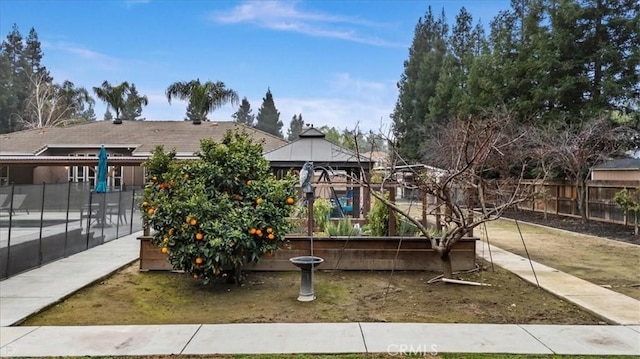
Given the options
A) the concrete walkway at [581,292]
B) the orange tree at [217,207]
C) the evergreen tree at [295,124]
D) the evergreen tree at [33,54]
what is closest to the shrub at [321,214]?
the orange tree at [217,207]

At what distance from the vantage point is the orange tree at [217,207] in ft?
18.2

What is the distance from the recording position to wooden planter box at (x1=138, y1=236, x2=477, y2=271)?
7.14m

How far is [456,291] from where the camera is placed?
596 cm

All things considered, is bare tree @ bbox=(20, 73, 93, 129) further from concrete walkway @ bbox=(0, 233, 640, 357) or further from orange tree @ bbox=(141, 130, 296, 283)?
concrete walkway @ bbox=(0, 233, 640, 357)

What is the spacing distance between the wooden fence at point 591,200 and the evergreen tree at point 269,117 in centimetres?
5098

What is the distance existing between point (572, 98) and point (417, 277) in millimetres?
15357

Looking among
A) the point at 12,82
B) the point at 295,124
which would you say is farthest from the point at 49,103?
the point at 295,124

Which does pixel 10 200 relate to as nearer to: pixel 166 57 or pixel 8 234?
pixel 8 234

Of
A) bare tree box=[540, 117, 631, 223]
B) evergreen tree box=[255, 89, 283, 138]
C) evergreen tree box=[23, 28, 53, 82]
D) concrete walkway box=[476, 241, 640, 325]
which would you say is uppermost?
evergreen tree box=[23, 28, 53, 82]

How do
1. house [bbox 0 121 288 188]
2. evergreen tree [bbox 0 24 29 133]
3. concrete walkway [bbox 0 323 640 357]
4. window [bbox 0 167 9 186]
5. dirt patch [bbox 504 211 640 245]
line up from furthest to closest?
evergreen tree [bbox 0 24 29 133] < window [bbox 0 167 9 186] < house [bbox 0 121 288 188] < dirt patch [bbox 504 211 640 245] < concrete walkway [bbox 0 323 640 357]

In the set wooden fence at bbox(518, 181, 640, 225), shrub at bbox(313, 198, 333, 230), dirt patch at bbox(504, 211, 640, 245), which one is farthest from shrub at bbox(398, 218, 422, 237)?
wooden fence at bbox(518, 181, 640, 225)

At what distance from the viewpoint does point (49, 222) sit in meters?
7.73

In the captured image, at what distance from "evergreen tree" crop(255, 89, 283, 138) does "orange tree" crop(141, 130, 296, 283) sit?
60.5m

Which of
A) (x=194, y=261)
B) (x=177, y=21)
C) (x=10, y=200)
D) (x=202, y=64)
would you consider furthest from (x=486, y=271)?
(x=202, y=64)
